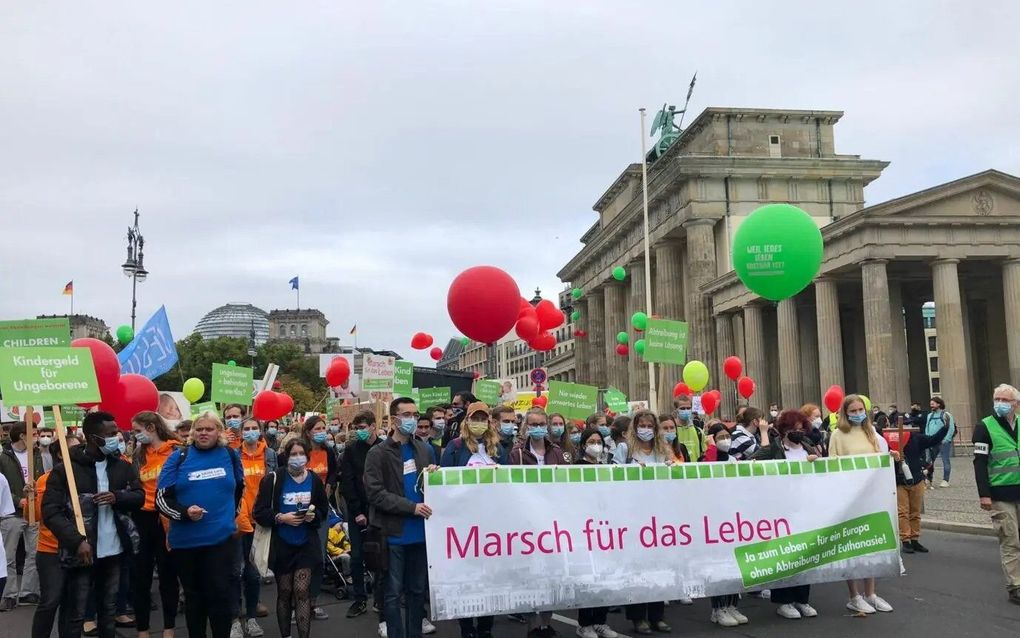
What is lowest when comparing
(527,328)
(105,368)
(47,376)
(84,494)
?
(84,494)

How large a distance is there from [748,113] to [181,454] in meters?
50.1

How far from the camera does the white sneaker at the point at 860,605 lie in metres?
8.14

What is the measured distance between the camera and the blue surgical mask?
29.3 ft

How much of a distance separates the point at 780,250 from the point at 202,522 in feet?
29.7

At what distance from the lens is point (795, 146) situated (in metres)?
52.8

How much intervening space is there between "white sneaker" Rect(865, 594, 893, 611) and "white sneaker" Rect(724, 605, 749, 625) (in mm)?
1333

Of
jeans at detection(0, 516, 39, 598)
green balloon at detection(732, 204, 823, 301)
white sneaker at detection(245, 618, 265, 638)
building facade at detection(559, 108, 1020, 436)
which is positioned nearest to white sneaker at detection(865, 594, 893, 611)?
green balloon at detection(732, 204, 823, 301)

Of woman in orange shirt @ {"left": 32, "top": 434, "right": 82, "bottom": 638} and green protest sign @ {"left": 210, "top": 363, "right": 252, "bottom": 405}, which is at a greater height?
green protest sign @ {"left": 210, "top": 363, "right": 252, "bottom": 405}

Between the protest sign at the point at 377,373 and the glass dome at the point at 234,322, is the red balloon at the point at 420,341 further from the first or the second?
the glass dome at the point at 234,322

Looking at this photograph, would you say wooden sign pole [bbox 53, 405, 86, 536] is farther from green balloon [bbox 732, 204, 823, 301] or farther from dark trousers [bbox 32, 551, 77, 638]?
green balloon [bbox 732, 204, 823, 301]

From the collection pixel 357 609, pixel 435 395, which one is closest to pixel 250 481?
pixel 357 609

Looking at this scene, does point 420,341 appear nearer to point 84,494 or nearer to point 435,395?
point 435,395

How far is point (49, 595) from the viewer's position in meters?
6.76

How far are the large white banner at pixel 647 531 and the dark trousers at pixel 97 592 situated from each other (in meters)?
2.67
